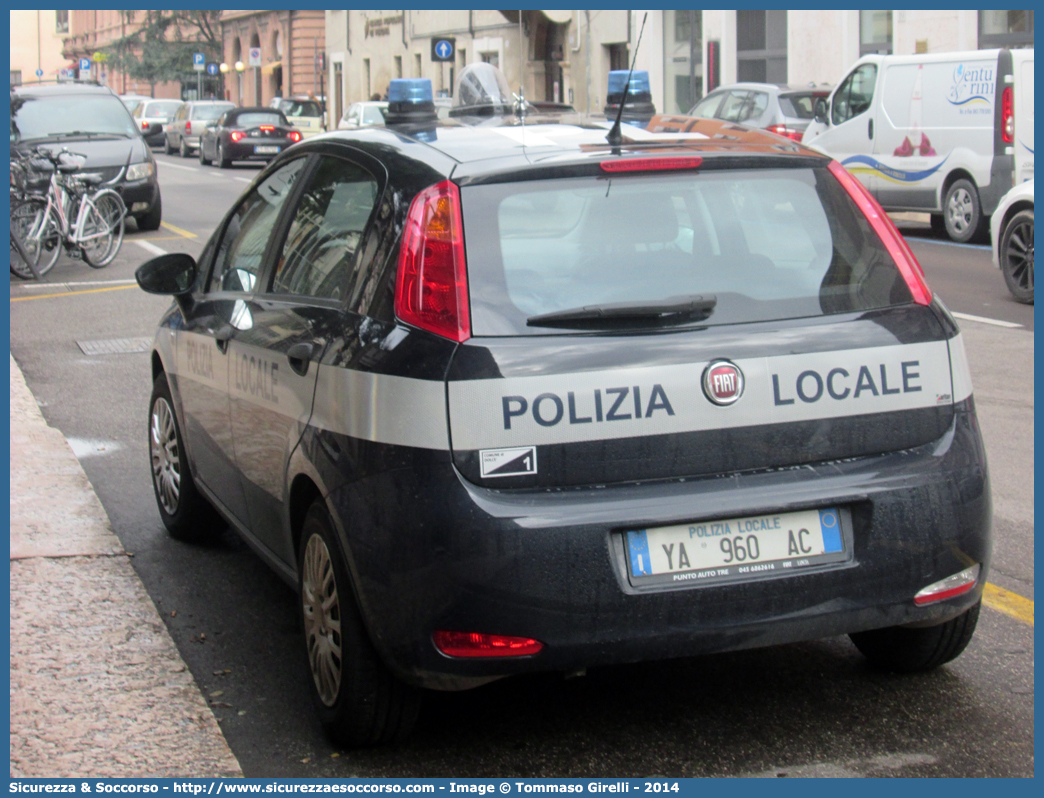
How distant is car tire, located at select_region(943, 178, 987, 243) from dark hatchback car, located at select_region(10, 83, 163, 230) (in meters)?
9.98

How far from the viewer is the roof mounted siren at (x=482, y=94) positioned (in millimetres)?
5054

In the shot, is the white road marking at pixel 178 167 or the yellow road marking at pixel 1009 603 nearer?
the yellow road marking at pixel 1009 603

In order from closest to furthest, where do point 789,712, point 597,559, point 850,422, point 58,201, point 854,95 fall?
point 597,559 < point 850,422 < point 789,712 < point 58,201 < point 854,95

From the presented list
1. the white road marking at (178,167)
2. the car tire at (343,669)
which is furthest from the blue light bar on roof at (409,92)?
the white road marking at (178,167)

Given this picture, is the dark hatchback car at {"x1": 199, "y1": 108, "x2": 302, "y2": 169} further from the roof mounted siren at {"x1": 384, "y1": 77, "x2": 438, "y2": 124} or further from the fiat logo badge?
the fiat logo badge

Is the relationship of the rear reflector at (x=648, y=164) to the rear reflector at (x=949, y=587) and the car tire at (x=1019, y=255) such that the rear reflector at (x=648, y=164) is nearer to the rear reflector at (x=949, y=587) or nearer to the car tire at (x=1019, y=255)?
the rear reflector at (x=949, y=587)

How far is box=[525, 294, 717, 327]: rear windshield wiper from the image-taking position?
3303mm

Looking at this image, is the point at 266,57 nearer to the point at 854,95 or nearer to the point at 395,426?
the point at 854,95

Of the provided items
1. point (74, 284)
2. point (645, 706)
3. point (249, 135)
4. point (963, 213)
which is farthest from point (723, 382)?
point (249, 135)

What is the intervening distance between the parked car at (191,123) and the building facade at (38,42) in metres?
→ 67.0

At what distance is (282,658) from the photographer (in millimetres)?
4281

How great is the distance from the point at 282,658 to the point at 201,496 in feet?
4.11

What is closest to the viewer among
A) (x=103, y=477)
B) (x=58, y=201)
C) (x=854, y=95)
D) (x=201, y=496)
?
(x=201, y=496)

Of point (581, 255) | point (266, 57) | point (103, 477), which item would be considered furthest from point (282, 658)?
point (266, 57)
